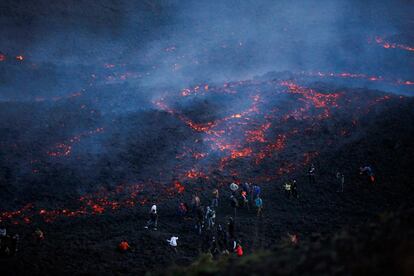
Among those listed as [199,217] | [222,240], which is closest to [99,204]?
[199,217]

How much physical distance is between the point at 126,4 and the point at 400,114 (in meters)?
61.7

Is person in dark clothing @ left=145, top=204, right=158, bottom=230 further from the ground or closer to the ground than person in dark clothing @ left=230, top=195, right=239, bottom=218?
closer to the ground

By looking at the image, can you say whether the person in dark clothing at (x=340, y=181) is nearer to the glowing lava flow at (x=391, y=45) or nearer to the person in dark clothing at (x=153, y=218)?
the person in dark clothing at (x=153, y=218)

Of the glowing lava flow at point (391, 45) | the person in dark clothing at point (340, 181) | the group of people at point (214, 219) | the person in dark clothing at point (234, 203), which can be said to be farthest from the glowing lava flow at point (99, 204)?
the glowing lava flow at point (391, 45)

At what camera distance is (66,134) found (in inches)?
1330

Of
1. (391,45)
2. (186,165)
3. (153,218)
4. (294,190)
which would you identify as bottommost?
(153,218)

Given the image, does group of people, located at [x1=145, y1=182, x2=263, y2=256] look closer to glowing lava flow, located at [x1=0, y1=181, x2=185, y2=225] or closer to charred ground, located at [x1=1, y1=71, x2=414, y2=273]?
charred ground, located at [x1=1, y1=71, x2=414, y2=273]

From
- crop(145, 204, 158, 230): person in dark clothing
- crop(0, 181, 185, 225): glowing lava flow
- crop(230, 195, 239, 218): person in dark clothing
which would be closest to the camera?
crop(145, 204, 158, 230): person in dark clothing

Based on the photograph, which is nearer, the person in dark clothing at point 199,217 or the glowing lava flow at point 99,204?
the person in dark clothing at point 199,217

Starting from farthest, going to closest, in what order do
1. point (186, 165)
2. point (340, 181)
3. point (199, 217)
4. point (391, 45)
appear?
point (391, 45)
point (186, 165)
point (340, 181)
point (199, 217)

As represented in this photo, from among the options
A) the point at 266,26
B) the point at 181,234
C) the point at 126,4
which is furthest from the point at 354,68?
the point at 181,234

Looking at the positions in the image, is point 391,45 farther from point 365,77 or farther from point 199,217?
point 199,217

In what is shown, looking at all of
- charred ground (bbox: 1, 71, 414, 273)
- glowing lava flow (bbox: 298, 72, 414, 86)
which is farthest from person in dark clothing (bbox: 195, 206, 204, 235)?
glowing lava flow (bbox: 298, 72, 414, 86)

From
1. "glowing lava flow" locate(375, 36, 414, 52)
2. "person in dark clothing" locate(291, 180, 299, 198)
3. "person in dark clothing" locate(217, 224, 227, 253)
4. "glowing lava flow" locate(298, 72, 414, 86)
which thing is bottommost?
"person in dark clothing" locate(217, 224, 227, 253)
